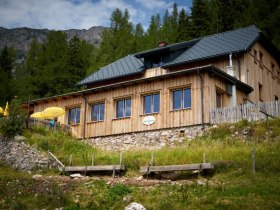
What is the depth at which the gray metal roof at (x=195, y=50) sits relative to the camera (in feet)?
96.6

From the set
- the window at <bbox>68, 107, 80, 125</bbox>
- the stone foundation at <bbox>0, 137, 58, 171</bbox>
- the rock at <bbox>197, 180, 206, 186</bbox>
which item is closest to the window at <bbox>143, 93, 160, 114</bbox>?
the window at <bbox>68, 107, 80, 125</bbox>

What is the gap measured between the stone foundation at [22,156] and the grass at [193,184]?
62 cm

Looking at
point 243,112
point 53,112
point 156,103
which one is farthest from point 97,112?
point 243,112

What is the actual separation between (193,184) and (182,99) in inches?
398

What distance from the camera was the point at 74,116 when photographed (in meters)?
29.7

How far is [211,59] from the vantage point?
29.6 metres

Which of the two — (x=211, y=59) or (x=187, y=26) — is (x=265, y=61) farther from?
(x=187, y=26)

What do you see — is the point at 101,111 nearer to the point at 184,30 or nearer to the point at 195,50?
the point at 195,50

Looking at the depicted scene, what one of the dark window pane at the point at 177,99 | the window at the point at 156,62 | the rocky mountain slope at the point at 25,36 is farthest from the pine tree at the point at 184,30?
the rocky mountain slope at the point at 25,36

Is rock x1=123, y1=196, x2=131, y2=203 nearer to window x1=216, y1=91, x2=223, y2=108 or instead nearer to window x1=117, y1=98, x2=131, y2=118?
window x1=216, y1=91, x2=223, y2=108

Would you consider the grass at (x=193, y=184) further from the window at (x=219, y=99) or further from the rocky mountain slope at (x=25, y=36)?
the rocky mountain slope at (x=25, y=36)

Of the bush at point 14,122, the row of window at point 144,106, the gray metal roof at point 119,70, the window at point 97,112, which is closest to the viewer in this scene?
the bush at point 14,122

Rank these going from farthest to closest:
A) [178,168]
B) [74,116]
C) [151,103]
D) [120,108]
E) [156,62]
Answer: [156,62]
[74,116]
[120,108]
[151,103]
[178,168]

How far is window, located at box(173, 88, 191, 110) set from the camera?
24500 millimetres
